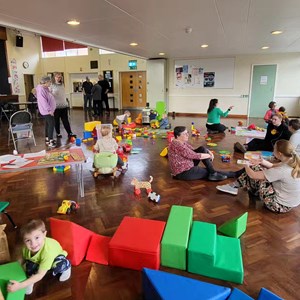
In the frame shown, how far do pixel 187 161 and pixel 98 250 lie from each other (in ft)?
6.19

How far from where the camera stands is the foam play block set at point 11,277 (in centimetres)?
160

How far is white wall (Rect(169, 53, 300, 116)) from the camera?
9.64 metres

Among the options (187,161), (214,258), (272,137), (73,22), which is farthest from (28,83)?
(214,258)

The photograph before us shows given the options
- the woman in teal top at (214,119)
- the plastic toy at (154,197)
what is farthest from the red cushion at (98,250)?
the woman in teal top at (214,119)

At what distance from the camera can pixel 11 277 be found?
1693mm

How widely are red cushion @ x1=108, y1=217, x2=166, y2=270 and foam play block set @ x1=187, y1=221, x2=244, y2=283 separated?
0.27m

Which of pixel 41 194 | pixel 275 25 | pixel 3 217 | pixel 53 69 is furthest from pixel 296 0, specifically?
pixel 53 69

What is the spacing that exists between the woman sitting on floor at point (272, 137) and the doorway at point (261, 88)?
589cm

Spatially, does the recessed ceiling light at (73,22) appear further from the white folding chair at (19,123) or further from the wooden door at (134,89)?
the wooden door at (134,89)

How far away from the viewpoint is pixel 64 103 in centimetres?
628

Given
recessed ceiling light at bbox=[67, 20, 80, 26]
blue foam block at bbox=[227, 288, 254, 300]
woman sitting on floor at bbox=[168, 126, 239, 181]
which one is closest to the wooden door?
recessed ceiling light at bbox=[67, 20, 80, 26]

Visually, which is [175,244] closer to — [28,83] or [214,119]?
[214,119]

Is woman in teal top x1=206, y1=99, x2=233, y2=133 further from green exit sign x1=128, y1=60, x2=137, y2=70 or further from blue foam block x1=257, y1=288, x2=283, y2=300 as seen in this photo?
green exit sign x1=128, y1=60, x2=137, y2=70

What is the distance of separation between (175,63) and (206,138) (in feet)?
18.6
